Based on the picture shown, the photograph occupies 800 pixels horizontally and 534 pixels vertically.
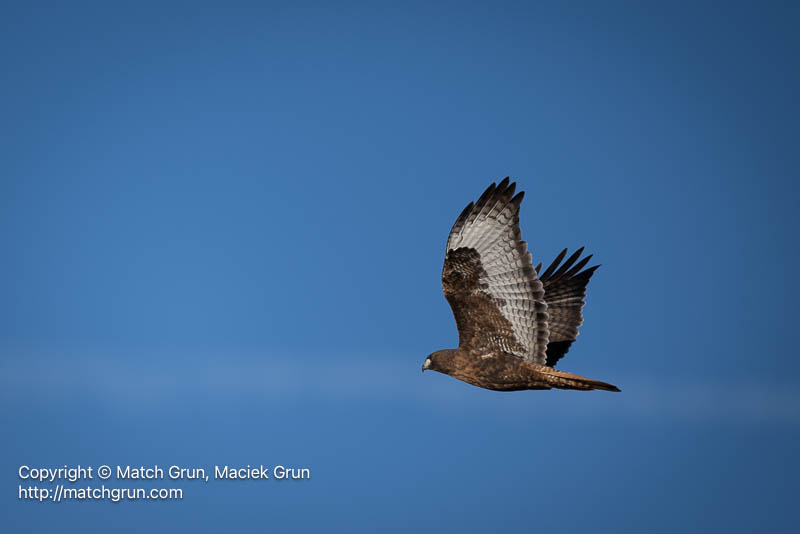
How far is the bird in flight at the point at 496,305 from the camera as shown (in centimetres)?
1486

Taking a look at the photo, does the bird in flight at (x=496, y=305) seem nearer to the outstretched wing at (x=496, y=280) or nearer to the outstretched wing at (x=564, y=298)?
the outstretched wing at (x=496, y=280)

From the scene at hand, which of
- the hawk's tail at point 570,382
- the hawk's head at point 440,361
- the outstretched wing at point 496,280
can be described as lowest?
the hawk's tail at point 570,382

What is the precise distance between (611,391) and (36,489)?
12.4 meters

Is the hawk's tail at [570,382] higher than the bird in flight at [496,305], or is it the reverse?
the bird in flight at [496,305]

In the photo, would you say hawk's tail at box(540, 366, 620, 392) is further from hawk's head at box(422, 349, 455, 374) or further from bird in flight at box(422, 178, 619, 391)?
hawk's head at box(422, 349, 455, 374)

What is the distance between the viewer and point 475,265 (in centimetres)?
1505

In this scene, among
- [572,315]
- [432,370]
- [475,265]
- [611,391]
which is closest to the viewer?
[611,391]

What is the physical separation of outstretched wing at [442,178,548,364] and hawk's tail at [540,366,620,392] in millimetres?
489

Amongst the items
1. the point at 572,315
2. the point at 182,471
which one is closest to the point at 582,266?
the point at 572,315

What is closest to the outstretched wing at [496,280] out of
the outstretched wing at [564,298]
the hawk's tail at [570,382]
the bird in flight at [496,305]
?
the bird in flight at [496,305]

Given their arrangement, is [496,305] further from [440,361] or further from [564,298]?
[564,298]

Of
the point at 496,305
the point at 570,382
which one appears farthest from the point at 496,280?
the point at 570,382

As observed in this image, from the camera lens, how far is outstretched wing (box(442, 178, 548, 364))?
1486 cm

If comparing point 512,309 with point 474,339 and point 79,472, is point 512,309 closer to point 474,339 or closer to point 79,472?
point 474,339
